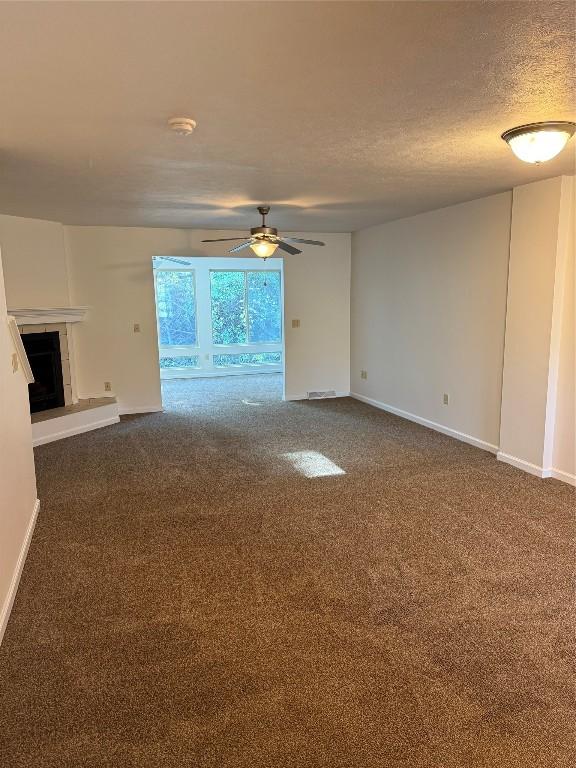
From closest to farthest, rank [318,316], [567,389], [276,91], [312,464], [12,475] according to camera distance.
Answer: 1. [276,91]
2. [12,475]
3. [567,389]
4. [312,464]
5. [318,316]

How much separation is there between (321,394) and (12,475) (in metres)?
4.92

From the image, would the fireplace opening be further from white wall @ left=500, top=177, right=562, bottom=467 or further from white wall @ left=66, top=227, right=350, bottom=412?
white wall @ left=500, top=177, right=562, bottom=467

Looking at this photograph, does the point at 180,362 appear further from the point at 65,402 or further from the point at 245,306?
the point at 65,402

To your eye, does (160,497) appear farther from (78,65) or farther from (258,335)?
(258,335)

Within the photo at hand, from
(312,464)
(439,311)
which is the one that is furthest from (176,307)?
(312,464)

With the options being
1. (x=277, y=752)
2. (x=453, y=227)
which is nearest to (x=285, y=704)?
(x=277, y=752)

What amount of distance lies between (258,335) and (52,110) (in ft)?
25.9

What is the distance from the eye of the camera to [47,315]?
18.2ft

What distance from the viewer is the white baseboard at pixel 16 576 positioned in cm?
227

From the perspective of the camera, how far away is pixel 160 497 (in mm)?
3775

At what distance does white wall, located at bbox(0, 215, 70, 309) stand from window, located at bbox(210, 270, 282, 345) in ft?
13.1

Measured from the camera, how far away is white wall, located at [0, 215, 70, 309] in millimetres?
5293

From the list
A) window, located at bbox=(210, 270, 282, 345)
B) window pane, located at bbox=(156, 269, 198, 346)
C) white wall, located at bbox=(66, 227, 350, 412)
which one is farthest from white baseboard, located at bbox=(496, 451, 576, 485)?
window pane, located at bbox=(156, 269, 198, 346)

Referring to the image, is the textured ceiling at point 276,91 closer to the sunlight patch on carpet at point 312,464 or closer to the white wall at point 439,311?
the white wall at point 439,311
